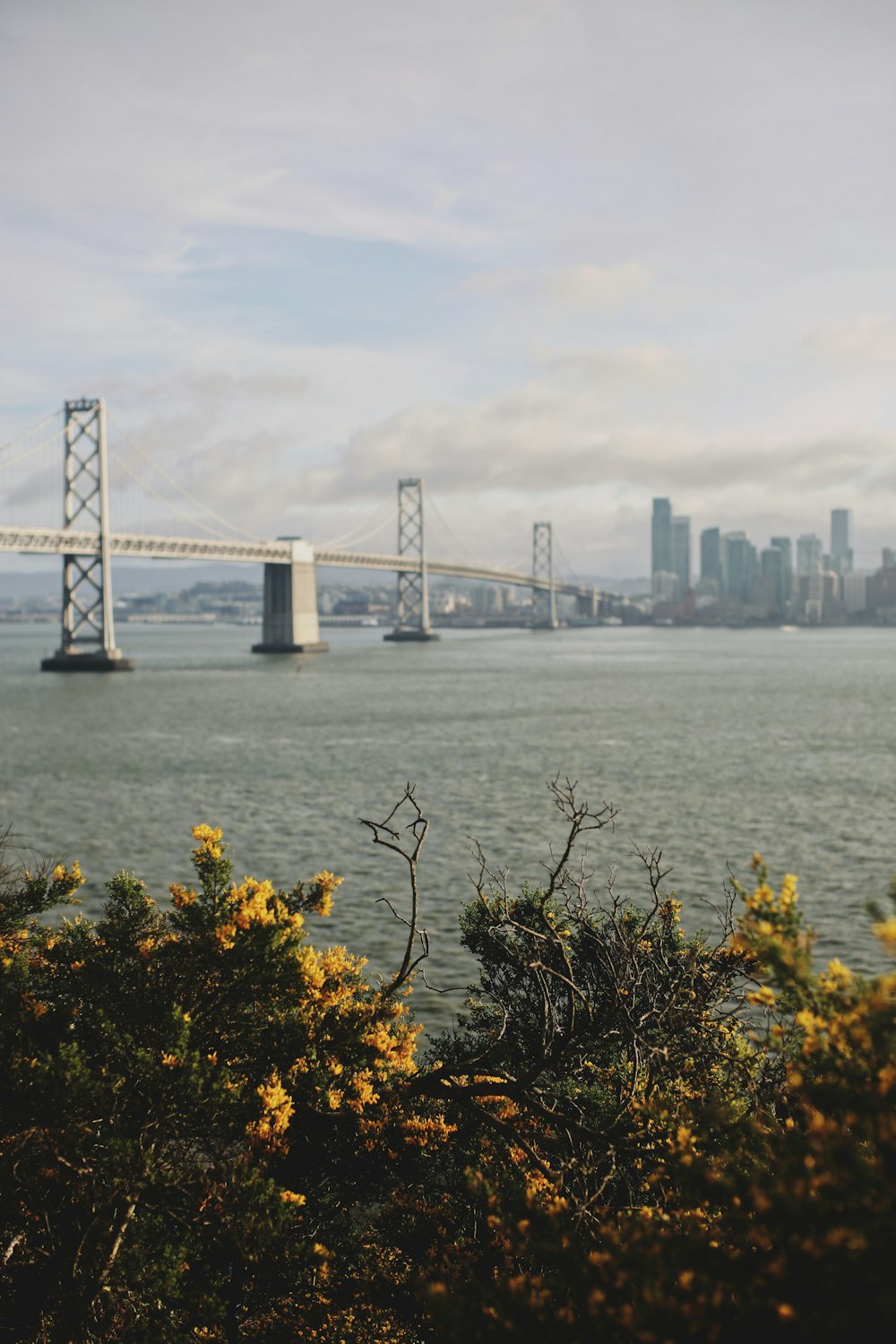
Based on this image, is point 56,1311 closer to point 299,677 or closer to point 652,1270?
point 652,1270

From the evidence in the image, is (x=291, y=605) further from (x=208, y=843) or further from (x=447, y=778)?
(x=208, y=843)

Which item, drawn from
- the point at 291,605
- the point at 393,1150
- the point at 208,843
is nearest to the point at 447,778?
the point at 393,1150

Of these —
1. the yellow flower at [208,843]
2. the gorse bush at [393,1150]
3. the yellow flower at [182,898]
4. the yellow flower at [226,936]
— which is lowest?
the gorse bush at [393,1150]

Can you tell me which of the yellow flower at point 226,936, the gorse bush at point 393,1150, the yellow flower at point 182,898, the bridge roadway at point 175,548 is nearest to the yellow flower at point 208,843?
the gorse bush at point 393,1150

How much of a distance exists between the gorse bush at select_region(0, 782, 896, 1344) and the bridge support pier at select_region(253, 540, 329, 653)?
90.9 meters

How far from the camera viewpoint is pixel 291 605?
99.6 meters

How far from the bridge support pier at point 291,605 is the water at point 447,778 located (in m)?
23.9

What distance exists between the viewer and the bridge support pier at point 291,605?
322ft

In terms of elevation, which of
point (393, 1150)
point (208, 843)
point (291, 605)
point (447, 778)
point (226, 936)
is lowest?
point (447, 778)

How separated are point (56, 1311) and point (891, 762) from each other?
3480cm

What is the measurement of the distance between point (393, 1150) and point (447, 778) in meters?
26.6

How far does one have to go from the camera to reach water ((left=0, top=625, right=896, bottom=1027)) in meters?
20.8

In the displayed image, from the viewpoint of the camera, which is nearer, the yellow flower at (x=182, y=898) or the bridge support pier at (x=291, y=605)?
the yellow flower at (x=182, y=898)

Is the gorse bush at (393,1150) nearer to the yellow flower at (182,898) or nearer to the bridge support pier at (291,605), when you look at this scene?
the yellow flower at (182,898)
